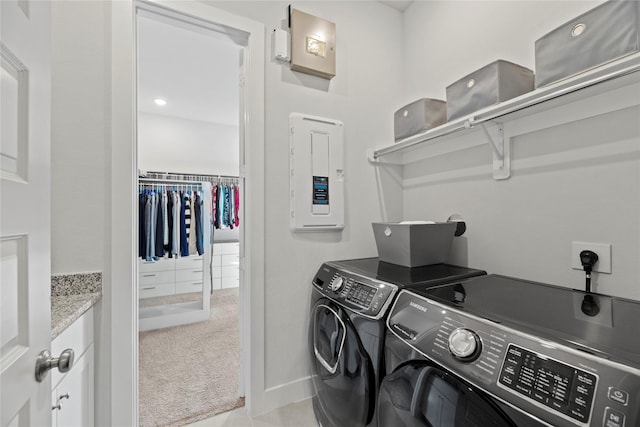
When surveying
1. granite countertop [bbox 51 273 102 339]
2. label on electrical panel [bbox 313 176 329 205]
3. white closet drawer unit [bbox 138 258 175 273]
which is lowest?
white closet drawer unit [bbox 138 258 175 273]

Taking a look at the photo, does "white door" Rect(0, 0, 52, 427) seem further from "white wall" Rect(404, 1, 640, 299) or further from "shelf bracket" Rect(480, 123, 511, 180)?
"white wall" Rect(404, 1, 640, 299)

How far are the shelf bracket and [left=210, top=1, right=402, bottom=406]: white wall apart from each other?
75 cm

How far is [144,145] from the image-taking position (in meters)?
4.45

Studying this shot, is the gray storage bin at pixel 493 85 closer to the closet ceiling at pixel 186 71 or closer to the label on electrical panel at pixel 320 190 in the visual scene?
the label on electrical panel at pixel 320 190

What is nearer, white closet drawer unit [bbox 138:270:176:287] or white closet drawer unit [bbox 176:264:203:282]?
white closet drawer unit [bbox 138:270:176:287]

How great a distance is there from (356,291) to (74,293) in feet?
4.19

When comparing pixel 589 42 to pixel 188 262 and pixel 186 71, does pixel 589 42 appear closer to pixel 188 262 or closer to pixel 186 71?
pixel 186 71

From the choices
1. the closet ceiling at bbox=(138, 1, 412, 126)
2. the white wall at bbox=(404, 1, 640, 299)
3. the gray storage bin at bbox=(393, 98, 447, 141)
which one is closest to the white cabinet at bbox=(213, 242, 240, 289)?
the closet ceiling at bbox=(138, 1, 412, 126)

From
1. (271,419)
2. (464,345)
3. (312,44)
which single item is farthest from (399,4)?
(271,419)

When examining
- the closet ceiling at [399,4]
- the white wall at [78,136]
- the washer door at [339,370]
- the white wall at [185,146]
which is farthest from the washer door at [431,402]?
the white wall at [185,146]

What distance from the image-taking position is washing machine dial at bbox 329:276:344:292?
4.72 feet

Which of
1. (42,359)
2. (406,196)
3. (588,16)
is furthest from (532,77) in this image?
(42,359)

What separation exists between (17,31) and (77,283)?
1.07 metres

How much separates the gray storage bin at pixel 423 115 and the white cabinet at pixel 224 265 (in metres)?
3.58
